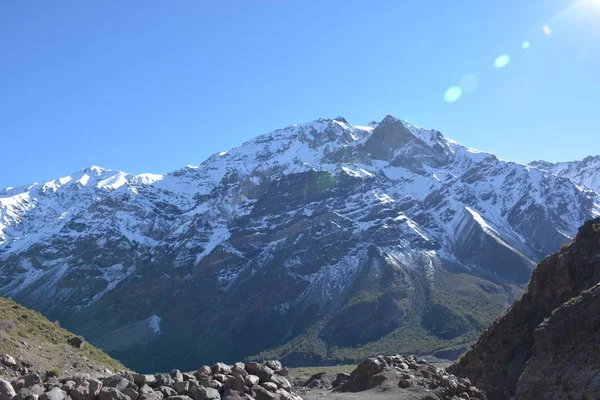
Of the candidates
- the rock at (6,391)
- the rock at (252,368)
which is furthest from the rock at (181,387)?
the rock at (6,391)

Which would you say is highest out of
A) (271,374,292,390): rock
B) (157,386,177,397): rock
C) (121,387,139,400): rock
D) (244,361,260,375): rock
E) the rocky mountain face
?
the rocky mountain face

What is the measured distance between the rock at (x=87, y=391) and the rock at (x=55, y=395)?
0.37m

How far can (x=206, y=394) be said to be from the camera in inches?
850

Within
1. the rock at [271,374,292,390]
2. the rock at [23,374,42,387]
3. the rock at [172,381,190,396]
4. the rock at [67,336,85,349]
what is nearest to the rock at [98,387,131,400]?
the rock at [172,381,190,396]

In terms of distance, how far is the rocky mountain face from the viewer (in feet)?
107

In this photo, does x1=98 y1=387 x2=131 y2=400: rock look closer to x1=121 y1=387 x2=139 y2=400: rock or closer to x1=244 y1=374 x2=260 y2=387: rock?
x1=121 y1=387 x2=139 y2=400: rock

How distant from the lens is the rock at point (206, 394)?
21469 millimetres

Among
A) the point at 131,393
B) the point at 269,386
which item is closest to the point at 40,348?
the point at 131,393

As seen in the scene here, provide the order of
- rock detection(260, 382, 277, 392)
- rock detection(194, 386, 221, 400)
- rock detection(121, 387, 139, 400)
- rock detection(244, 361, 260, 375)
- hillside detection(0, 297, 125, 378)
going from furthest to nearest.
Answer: hillside detection(0, 297, 125, 378)
rock detection(244, 361, 260, 375)
rock detection(260, 382, 277, 392)
rock detection(194, 386, 221, 400)
rock detection(121, 387, 139, 400)

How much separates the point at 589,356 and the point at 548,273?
18.5 m

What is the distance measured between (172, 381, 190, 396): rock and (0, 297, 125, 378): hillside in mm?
9893

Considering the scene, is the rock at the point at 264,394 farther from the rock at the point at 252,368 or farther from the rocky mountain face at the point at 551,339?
the rocky mountain face at the point at 551,339

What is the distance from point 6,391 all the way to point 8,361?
33.4ft

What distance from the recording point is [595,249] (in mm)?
46438
